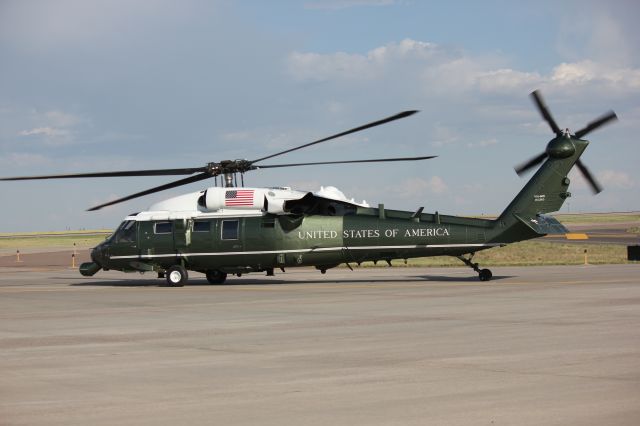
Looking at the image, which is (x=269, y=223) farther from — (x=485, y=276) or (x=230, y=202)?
(x=485, y=276)

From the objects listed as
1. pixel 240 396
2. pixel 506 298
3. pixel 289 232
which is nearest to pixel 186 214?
pixel 289 232

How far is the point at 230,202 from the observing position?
107ft

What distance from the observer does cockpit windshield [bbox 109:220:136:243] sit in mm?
33969

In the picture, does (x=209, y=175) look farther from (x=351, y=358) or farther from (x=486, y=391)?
Result: (x=486, y=391)

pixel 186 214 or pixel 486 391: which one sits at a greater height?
pixel 186 214

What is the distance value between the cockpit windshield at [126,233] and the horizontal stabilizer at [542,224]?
568 inches

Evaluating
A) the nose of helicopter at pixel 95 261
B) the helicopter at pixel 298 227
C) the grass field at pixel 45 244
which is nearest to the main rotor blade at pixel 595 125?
the helicopter at pixel 298 227

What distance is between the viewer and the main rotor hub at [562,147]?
30.3 m

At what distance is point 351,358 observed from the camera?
43.3ft

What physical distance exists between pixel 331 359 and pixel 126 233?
2241 centimetres

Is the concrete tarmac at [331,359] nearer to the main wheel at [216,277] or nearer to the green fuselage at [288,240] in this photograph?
the green fuselage at [288,240]

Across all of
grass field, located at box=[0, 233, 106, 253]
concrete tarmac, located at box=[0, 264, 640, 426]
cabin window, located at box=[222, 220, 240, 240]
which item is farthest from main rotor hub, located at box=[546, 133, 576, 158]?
grass field, located at box=[0, 233, 106, 253]

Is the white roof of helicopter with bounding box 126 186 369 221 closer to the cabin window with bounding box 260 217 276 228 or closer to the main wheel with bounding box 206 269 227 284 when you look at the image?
the cabin window with bounding box 260 217 276 228

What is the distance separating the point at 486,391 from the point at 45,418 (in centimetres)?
487
